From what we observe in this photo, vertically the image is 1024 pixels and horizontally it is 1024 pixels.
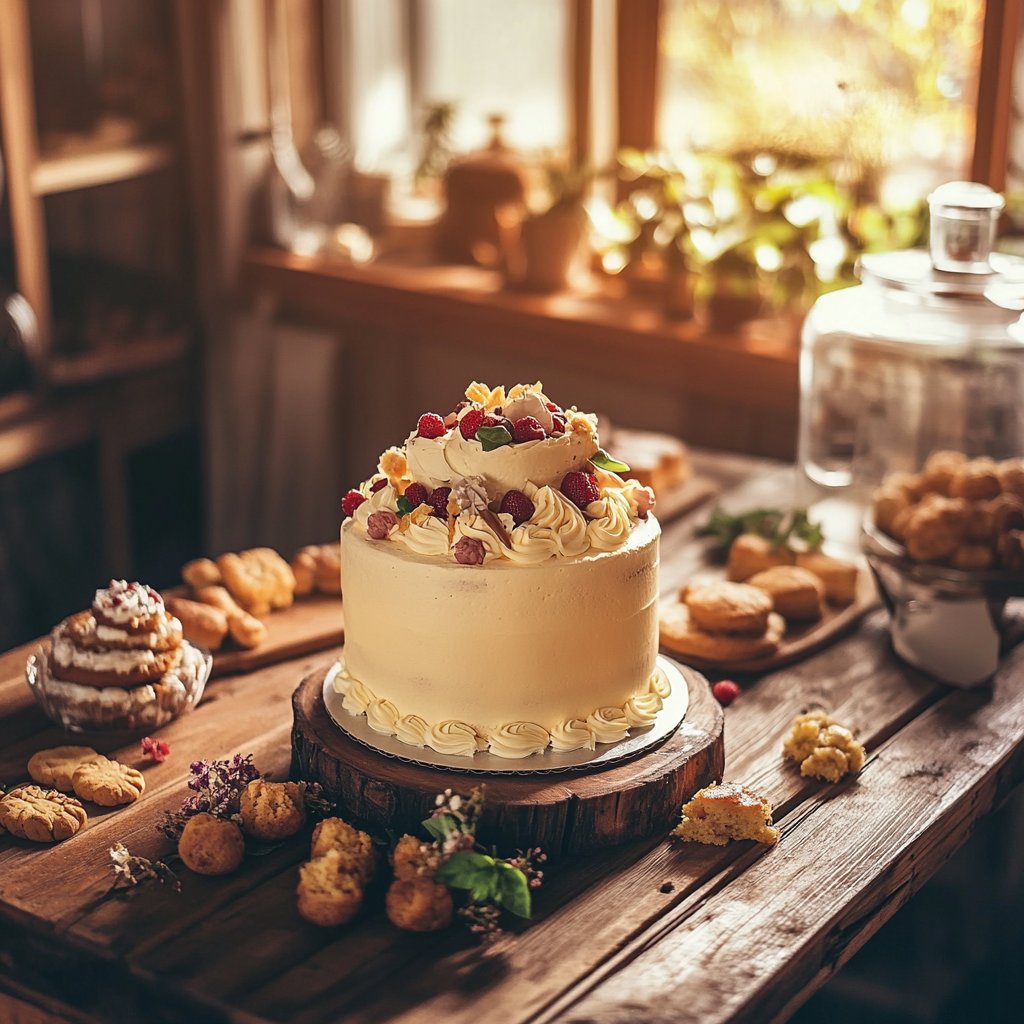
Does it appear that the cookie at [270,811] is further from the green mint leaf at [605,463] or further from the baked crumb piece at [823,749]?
the baked crumb piece at [823,749]

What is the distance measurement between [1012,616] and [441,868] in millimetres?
1165

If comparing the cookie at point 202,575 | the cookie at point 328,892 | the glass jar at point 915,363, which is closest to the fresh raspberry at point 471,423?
the cookie at point 328,892

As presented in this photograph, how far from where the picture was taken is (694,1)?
3.16 m

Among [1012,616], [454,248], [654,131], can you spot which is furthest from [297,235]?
[1012,616]

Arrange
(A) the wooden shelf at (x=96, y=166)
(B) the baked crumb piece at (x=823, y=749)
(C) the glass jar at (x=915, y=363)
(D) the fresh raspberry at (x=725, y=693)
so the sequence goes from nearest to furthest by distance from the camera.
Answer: (B) the baked crumb piece at (x=823, y=749) < (D) the fresh raspberry at (x=725, y=693) < (C) the glass jar at (x=915, y=363) < (A) the wooden shelf at (x=96, y=166)

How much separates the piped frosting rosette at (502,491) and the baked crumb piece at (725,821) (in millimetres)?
315

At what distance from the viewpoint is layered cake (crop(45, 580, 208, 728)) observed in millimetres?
1853

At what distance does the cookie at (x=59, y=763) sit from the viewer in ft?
5.86

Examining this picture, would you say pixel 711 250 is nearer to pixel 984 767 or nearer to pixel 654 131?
pixel 654 131

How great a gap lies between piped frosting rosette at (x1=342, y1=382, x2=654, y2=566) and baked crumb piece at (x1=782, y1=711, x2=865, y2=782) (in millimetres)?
376

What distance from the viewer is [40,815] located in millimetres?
1678

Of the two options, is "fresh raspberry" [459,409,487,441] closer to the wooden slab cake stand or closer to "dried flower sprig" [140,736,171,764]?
the wooden slab cake stand

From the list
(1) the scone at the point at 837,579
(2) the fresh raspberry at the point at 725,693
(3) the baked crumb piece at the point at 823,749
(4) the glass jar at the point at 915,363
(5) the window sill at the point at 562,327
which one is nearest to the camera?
(3) the baked crumb piece at the point at 823,749

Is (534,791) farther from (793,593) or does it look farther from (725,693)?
(793,593)
